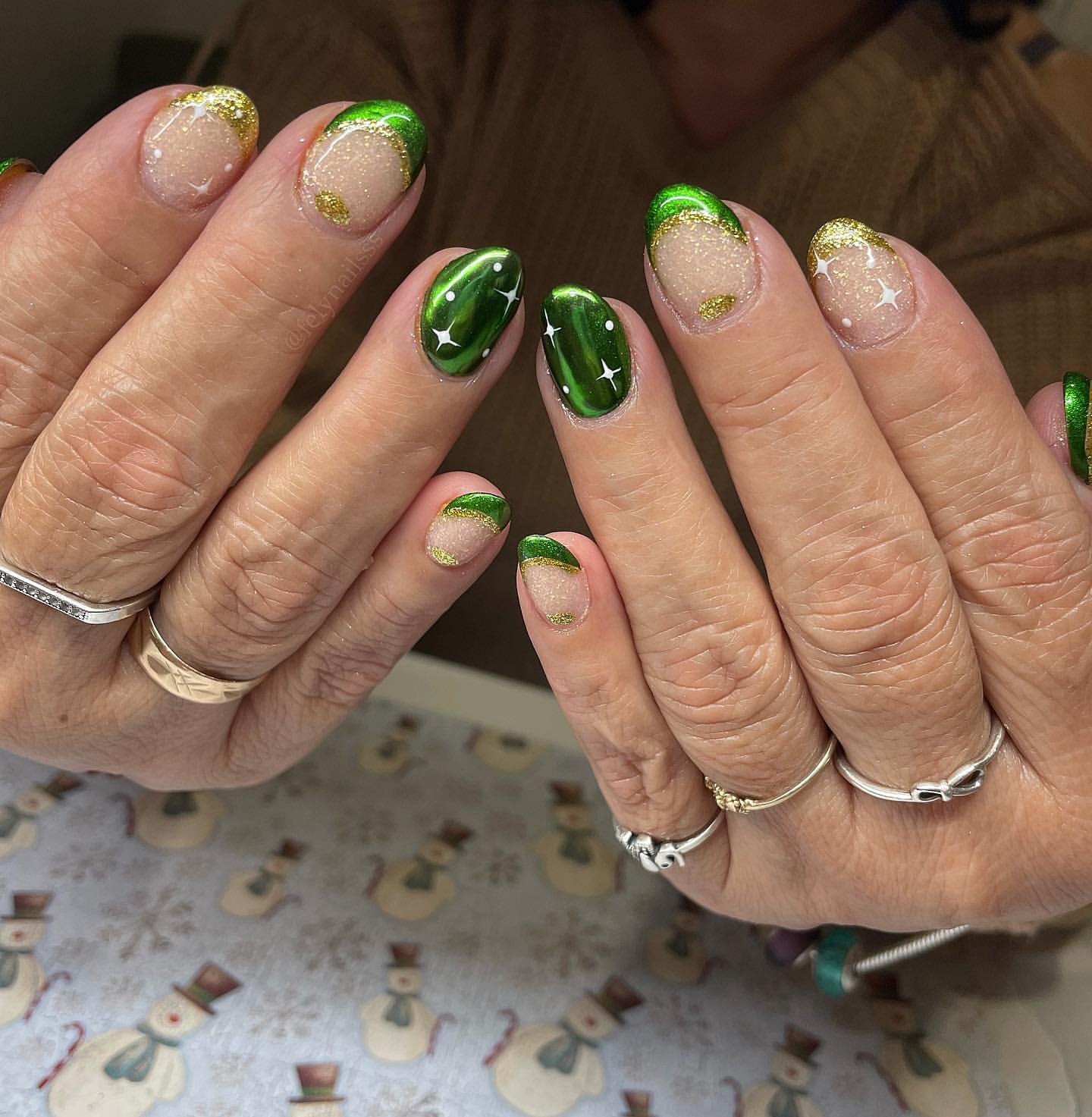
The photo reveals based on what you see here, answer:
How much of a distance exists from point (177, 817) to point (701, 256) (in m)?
0.64

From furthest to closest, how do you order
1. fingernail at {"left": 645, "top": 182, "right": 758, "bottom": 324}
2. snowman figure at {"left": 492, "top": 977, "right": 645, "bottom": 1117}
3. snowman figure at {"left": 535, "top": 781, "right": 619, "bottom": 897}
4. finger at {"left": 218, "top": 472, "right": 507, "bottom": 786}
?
snowman figure at {"left": 535, "top": 781, "right": 619, "bottom": 897} → snowman figure at {"left": 492, "top": 977, "right": 645, "bottom": 1117} → finger at {"left": 218, "top": 472, "right": 507, "bottom": 786} → fingernail at {"left": 645, "top": 182, "right": 758, "bottom": 324}

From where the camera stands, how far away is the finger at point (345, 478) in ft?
1.64

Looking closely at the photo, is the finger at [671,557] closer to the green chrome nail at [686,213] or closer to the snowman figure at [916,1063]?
the green chrome nail at [686,213]

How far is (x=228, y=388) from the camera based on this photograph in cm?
52

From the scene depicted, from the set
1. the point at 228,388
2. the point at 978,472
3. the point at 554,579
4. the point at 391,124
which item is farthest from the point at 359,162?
the point at 978,472

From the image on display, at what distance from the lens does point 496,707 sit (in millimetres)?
926

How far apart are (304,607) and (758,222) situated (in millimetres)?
358

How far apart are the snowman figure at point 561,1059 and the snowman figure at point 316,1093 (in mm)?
118

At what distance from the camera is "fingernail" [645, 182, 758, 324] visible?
1.51 ft

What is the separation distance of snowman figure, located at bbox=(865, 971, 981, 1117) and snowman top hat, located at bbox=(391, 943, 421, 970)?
386 millimetres

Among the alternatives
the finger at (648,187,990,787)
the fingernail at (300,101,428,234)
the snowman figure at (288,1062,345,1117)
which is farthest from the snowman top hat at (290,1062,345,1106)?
the fingernail at (300,101,428,234)

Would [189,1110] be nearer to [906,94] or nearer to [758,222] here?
[758,222]

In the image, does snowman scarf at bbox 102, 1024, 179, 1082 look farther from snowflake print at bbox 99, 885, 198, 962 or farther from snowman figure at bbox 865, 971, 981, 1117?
snowman figure at bbox 865, 971, 981, 1117

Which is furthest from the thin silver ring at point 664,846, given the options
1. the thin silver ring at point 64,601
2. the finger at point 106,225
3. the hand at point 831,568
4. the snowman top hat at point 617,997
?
the finger at point 106,225
